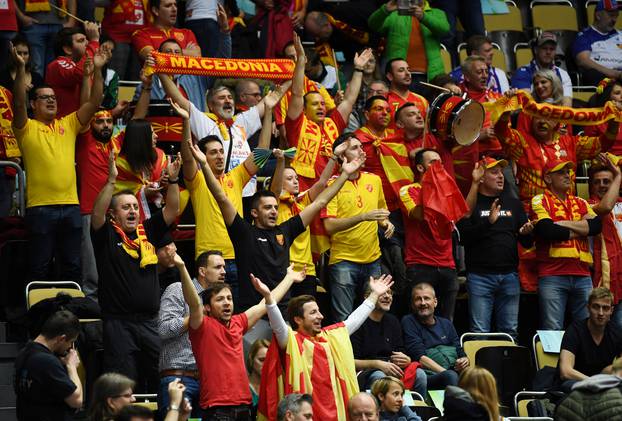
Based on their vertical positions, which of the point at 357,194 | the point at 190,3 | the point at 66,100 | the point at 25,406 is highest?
the point at 190,3

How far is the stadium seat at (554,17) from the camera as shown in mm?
17938

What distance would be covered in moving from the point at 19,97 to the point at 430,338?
156 inches

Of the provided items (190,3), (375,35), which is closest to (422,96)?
(375,35)

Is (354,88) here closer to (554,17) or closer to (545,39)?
(545,39)

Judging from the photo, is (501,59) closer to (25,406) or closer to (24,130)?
(24,130)

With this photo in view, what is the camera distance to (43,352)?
9.19m

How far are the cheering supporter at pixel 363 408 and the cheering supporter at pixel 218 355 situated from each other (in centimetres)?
82

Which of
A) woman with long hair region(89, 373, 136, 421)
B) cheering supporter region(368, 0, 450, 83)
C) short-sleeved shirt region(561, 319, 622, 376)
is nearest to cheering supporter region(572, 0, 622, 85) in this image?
cheering supporter region(368, 0, 450, 83)

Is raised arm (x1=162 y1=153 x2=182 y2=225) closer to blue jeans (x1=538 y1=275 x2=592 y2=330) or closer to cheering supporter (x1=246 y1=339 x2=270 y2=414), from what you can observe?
cheering supporter (x1=246 y1=339 x2=270 y2=414)

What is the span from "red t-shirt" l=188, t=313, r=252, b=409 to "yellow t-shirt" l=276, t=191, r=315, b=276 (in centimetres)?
191

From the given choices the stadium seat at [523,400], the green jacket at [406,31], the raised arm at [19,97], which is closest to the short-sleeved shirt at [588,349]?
the stadium seat at [523,400]

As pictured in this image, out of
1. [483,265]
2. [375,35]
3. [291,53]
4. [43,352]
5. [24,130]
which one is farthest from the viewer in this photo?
[375,35]

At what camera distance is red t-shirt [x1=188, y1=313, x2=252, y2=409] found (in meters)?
9.84

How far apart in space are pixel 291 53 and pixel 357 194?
242 centimetres
